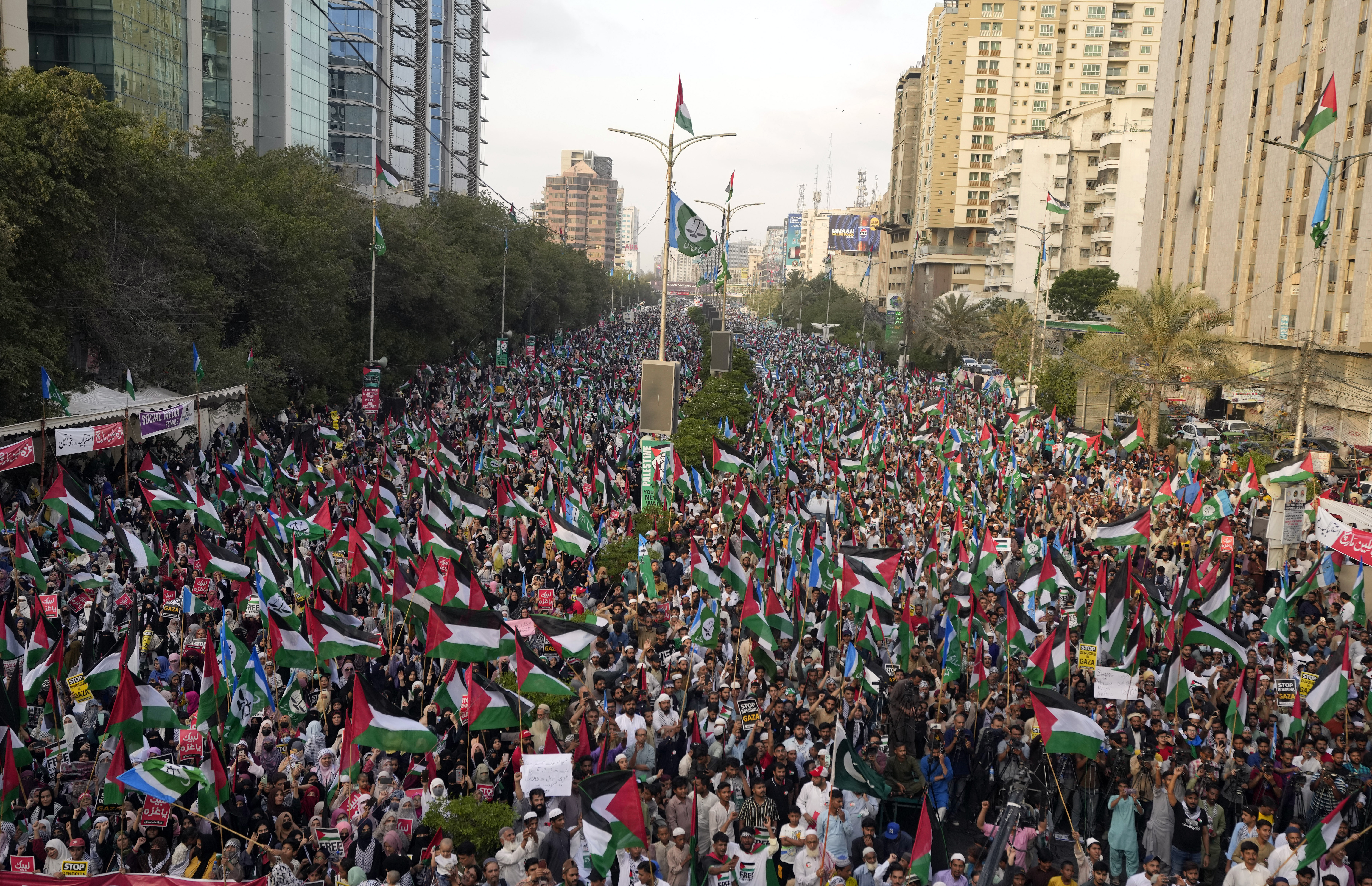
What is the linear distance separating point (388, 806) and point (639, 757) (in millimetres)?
2439

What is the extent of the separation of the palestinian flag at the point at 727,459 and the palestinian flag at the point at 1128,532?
713cm

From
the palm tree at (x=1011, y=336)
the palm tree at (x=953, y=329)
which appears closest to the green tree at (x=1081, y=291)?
the palm tree at (x=953, y=329)

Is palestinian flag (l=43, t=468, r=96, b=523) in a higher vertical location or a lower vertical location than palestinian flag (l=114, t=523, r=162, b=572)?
higher

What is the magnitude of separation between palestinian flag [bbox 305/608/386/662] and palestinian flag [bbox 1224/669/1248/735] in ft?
27.0

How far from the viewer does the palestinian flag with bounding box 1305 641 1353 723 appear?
11.7 m

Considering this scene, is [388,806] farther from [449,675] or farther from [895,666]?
[895,666]

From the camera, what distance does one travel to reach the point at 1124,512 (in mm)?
21609

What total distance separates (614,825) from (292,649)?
497cm

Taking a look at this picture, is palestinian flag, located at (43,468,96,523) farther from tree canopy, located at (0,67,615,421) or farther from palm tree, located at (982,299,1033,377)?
palm tree, located at (982,299,1033,377)

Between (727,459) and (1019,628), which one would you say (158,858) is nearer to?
(1019,628)

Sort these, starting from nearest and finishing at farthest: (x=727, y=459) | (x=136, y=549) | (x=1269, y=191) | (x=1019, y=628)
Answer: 1. (x=1019, y=628)
2. (x=136, y=549)
3. (x=727, y=459)
4. (x=1269, y=191)

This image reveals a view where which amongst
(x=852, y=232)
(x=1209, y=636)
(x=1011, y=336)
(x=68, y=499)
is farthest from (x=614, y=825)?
(x=852, y=232)

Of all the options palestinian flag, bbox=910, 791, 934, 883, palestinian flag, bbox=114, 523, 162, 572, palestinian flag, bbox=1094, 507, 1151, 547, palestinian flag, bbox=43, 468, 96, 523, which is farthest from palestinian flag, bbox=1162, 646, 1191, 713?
palestinian flag, bbox=43, 468, 96, 523

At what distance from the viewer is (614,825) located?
9305mm
